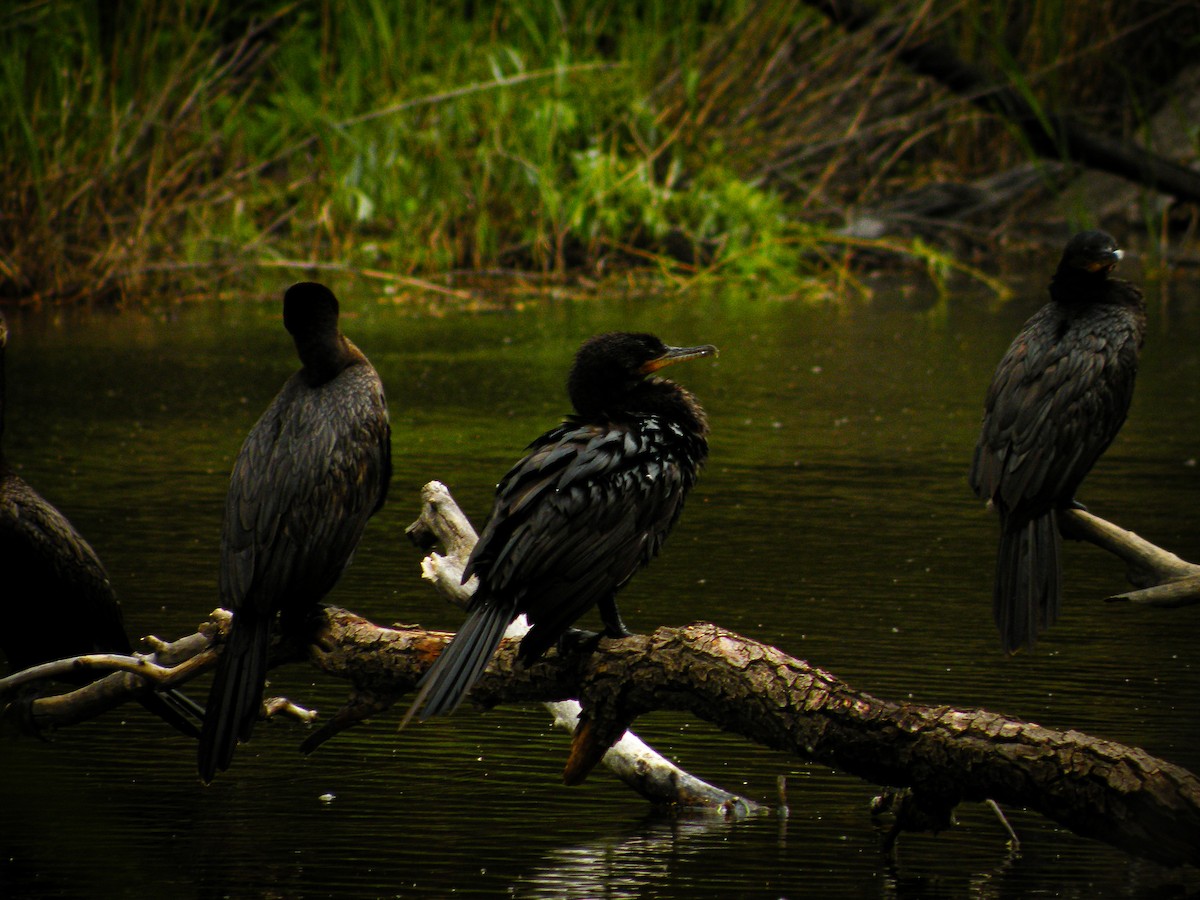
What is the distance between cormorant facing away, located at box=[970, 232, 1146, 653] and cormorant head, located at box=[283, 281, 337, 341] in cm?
166

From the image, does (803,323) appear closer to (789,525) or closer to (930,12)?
(930,12)

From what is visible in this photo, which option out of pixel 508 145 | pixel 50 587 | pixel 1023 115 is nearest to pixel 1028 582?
pixel 50 587

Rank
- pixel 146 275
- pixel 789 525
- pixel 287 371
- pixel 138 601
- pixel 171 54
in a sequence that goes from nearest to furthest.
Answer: pixel 138 601 → pixel 789 525 → pixel 287 371 → pixel 171 54 → pixel 146 275

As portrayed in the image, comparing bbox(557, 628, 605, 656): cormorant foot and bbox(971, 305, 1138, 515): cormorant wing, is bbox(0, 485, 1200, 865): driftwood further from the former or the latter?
bbox(971, 305, 1138, 515): cormorant wing

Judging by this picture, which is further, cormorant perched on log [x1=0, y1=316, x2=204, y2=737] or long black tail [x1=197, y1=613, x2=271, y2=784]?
cormorant perched on log [x1=0, y1=316, x2=204, y2=737]

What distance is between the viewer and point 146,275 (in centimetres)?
1248

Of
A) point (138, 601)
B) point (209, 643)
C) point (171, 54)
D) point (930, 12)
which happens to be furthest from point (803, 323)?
point (209, 643)

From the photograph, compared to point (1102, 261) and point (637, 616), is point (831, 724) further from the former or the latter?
point (1102, 261)

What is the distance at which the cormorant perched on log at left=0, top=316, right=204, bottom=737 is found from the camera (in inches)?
156

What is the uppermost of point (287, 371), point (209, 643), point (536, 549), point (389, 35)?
point (389, 35)

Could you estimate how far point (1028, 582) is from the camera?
444 cm

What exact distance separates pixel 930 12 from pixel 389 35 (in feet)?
12.6

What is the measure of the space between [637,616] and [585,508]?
1.62m

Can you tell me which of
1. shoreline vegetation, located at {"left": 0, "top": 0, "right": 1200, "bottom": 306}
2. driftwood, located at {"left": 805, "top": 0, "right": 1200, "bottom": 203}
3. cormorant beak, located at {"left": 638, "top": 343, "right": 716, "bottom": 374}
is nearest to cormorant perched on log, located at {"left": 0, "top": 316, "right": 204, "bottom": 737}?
cormorant beak, located at {"left": 638, "top": 343, "right": 716, "bottom": 374}
